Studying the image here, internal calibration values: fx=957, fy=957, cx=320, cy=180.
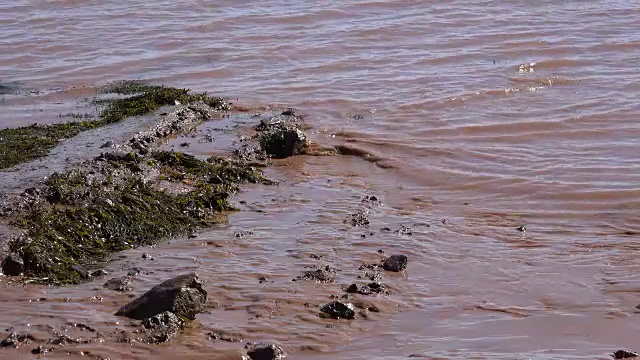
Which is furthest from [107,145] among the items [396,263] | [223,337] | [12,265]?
[223,337]

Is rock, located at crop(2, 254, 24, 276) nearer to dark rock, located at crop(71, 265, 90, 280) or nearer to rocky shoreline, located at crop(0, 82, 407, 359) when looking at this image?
rocky shoreline, located at crop(0, 82, 407, 359)

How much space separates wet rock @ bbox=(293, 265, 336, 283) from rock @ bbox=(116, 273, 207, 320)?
868 mm

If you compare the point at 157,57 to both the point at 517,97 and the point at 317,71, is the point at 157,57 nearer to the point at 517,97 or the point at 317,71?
the point at 317,71

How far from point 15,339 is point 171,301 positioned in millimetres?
849

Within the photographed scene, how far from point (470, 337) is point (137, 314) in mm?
1871

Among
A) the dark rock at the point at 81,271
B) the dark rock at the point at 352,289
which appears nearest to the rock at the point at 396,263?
the dark rock at the point at 352,289

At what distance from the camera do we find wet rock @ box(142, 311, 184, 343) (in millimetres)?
5086

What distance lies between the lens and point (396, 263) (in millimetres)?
6398

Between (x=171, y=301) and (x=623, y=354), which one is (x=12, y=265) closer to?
(x=171, y=301)

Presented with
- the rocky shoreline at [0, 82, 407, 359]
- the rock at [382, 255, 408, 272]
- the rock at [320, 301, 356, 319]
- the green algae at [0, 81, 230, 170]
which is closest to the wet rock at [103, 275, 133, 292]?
the rocky shoreline at [0, 82, 407, 359]

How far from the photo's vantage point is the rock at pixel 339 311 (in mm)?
5551

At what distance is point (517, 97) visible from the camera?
36.6ft

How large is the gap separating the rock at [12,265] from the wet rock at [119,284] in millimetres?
538

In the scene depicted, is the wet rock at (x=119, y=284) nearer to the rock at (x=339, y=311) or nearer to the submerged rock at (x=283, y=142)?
the rock at (x=339, y=311)
